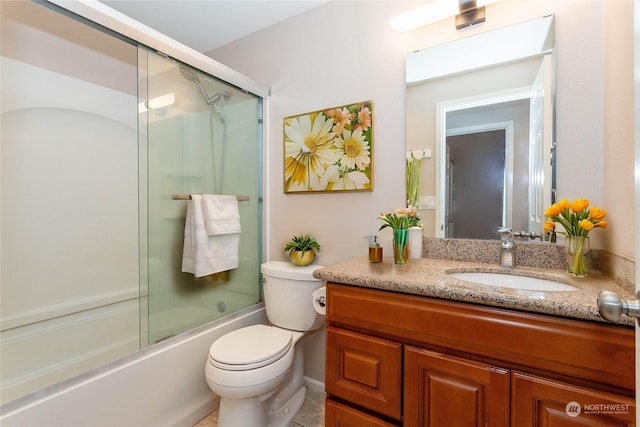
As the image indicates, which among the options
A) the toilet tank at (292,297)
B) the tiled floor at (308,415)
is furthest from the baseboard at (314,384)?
the toilet tank at (292,297)

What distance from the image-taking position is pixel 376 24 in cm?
152

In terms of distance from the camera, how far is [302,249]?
5.45 ft

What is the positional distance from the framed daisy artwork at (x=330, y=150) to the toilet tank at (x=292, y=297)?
517 millimetres

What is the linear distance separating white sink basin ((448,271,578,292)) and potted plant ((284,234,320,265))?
2.60 ft

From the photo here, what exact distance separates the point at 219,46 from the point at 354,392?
7.96 ft

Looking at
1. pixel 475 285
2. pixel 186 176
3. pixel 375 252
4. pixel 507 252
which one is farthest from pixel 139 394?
pixel 507 252

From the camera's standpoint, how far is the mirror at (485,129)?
1.19 metres

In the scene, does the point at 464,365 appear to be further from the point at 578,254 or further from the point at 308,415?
the point at 308,415

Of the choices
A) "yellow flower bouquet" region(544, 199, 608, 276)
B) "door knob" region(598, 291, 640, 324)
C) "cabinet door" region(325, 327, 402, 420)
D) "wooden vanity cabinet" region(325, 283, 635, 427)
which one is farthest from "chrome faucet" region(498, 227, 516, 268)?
"door knob" region(598, 291, 640, 324)

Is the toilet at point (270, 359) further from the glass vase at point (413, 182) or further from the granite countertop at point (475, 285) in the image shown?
the glass vase at point (413, 182)

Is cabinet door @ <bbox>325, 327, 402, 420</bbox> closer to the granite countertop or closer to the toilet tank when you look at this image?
the granite countertop

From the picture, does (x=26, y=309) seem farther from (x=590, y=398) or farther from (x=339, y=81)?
(x=590, y=398)

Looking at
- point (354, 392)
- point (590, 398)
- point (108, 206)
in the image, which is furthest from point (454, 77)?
point (108, 206)

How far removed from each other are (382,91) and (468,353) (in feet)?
4.17
